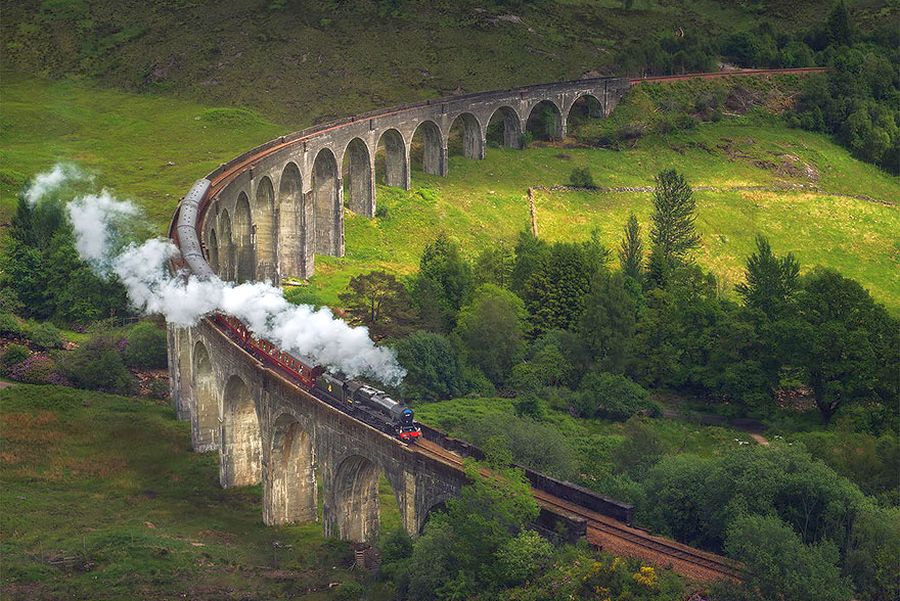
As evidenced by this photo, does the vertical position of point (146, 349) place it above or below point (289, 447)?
above

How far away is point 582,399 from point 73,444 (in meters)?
32.4

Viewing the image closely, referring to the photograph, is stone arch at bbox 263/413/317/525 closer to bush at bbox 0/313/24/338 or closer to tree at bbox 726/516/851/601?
tree at bbox 726/516/851/601

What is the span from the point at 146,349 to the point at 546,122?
226 ft

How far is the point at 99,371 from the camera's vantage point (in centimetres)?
9769

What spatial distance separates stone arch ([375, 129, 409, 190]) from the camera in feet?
458

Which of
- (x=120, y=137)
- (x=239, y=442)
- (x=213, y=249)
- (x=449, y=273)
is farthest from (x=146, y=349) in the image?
(x=120, y=137)

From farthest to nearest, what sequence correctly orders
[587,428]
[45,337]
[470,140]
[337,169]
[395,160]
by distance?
[470,140] → [395,160] → [337,169] → [45,337] → [587,428]

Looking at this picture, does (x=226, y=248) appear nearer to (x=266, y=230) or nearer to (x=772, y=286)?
(x=266, y=230)

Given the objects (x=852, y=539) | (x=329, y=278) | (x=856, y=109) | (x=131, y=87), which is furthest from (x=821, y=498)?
(x=131, y=87)

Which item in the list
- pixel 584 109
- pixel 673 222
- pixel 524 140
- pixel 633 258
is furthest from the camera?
pixel 584 109

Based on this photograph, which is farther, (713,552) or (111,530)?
(111,530)

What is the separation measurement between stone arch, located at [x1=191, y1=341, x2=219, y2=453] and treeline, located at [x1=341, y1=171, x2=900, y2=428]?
40.8ft

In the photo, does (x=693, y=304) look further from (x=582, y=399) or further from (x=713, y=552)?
(x=713, y=552)

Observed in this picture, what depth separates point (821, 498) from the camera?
62.9m
